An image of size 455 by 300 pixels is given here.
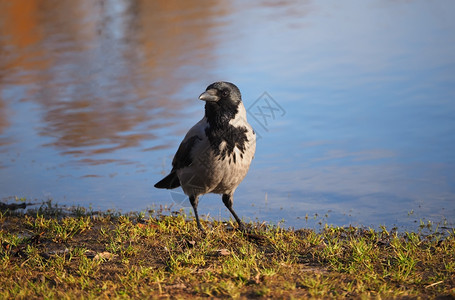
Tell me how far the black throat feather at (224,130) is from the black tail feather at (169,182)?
109 centimetres

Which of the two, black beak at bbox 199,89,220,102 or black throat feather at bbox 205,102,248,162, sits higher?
→ black beak at bbox 199,89,220,102

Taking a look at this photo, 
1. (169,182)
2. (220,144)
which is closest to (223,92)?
(220,144)

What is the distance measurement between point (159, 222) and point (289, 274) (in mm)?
2070

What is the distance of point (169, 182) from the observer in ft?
24.7


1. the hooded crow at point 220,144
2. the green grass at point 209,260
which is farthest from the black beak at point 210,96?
the green grass at point 209,260

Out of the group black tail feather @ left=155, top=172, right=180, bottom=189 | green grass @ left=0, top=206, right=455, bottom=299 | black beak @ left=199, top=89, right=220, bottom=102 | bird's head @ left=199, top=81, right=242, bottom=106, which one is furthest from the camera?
black tail feather @ left=155, top=172, right=180, bottom=189

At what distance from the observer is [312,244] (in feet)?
19.9

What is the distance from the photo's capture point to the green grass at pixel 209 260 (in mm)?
4852

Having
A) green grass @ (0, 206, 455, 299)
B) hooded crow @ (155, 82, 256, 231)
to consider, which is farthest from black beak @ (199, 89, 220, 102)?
green grass @ (0, 206, 455, 299)

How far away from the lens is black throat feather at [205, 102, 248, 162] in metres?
6.42

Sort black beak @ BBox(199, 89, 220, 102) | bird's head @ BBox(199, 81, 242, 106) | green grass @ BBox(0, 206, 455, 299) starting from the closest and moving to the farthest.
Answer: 1. green grass @ BBox(0, 206, 455, 299)
2. black beak @ BBox(199, 89, 220, 102)
3. bird's head @ BBox(199, 81, 242, 106)

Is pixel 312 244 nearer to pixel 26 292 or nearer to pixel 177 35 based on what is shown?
pixel 26 292

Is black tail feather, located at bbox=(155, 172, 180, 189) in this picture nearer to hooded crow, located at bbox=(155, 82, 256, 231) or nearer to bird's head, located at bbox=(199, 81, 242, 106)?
hooded crow, located at bbox=(155, 82, 256, 231)

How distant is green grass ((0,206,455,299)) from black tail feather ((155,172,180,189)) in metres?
0.51
